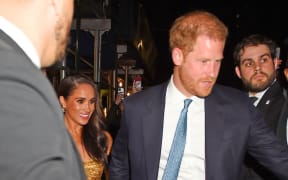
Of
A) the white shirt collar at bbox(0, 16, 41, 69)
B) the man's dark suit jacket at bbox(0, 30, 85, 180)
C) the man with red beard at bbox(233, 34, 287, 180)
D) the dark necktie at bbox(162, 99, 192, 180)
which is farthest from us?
the man with red beard at bbox(233, 34, 287, 180)

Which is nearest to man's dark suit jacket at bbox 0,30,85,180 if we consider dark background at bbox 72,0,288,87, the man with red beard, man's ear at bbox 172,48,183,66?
man's ear at bbox 172,48,183,66

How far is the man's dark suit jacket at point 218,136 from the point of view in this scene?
231 cm

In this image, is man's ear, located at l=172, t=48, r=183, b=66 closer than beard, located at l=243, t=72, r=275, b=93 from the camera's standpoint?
Yes

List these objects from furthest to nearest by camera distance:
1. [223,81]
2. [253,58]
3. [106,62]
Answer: [223,81]
[106,62]
[253,58]

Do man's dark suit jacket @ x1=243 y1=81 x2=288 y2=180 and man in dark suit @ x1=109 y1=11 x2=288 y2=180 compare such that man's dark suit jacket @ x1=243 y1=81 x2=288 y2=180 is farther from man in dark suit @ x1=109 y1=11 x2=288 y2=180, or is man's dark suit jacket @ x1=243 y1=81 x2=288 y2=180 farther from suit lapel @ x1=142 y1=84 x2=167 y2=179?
suit lapel @ x1=142 y1=84 x2=167 y2=179

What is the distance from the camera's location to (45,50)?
732 mm

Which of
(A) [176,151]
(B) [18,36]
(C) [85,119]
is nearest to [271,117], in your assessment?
(A) [176,151]

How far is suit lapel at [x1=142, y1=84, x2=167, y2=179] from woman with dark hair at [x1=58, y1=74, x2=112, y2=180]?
1.30 meters

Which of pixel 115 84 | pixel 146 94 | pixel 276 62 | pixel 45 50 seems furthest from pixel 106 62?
pixel 45 50

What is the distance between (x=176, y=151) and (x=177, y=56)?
1.88 feet

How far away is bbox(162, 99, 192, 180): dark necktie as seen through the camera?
7.39 ft

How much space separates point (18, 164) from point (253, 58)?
3104mm

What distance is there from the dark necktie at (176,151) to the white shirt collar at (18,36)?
1.66 m

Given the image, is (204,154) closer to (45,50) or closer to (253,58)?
(253,58)
